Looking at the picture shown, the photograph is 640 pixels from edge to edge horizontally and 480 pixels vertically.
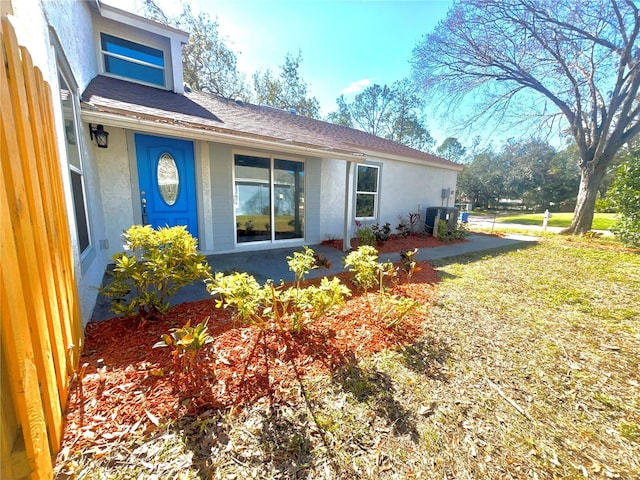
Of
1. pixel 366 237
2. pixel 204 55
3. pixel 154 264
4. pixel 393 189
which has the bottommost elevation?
pixel 366 237

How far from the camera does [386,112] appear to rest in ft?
94.8

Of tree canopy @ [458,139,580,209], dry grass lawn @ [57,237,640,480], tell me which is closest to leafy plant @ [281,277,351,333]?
dry grass lawn @ [57,237,640,480]

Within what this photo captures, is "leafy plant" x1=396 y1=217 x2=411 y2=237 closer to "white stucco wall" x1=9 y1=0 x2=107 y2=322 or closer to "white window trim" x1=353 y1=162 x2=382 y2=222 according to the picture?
"white window trim" x1=353 y1=162 x2=382 y2=222

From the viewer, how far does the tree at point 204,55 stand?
13.8 m

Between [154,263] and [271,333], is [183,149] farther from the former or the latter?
[271,333]

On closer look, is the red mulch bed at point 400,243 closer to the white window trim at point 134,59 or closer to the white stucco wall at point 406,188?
the white stucco wall at point 406,188

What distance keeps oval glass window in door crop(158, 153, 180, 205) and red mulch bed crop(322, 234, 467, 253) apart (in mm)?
4025

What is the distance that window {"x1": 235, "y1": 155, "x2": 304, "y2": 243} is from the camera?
6180 mm

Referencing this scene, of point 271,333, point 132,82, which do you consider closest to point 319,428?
point 271,333

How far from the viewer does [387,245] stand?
798 centimetres

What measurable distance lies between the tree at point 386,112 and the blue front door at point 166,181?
2720 centimetres

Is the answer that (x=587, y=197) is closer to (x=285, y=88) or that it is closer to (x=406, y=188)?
(x=406, y=188)

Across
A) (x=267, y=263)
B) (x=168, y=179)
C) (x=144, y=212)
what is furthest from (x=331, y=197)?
(x=144, y=212)

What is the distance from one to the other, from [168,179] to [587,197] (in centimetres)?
1470
